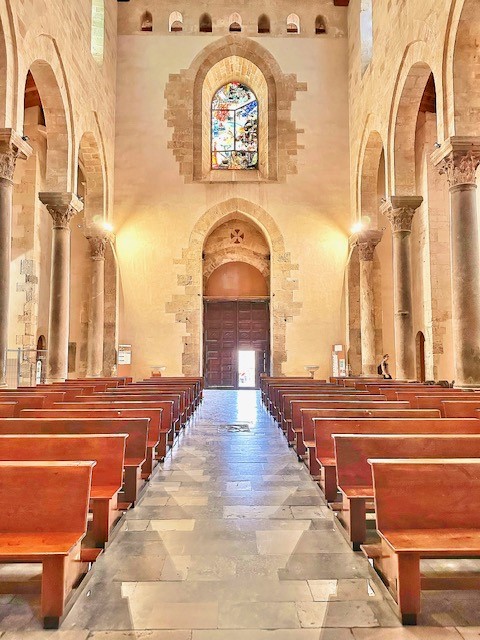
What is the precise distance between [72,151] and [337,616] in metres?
11.4

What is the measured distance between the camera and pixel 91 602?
7.72ft

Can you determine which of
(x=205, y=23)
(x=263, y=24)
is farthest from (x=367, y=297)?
(x=205, y=23)

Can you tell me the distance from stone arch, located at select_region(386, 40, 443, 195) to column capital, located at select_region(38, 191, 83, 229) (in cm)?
740

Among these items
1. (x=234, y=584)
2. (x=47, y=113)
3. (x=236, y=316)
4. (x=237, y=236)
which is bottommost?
(x=234, y=584)

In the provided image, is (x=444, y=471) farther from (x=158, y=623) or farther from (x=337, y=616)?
(x=158, y=623)

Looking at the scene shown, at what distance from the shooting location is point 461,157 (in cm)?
823

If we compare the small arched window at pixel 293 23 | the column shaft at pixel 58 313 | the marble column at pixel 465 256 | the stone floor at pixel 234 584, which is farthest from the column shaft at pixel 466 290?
the small arched window at pixel 293 23

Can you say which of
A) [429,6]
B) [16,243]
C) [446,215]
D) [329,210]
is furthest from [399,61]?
[16,243]

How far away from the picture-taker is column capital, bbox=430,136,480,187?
26.7 ft

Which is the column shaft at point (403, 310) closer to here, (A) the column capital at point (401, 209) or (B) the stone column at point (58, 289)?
(A) the column capital at point (401, 209)

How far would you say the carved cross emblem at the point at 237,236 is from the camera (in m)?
17.7

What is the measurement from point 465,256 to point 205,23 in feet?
41.6

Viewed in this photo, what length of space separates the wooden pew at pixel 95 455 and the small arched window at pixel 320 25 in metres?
16.8

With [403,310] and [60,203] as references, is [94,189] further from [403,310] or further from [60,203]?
[403,310]
